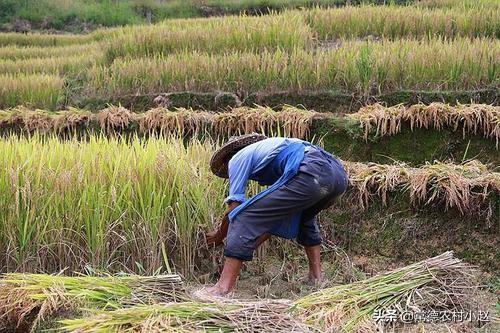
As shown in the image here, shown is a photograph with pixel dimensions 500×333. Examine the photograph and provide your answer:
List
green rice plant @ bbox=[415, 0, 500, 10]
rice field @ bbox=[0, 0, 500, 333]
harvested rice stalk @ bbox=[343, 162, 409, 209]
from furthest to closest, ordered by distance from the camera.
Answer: green rice plant @ bbox=[415, 0, 500, 10] → harvested rice stalk @ bbox=[343, 162, 409, 209] → rice field @ bbox=[0, 0, 500, 333]

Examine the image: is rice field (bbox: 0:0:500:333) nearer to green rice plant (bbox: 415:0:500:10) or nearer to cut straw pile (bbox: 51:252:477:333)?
cut straw pile (bbox: 51:252:477:333)

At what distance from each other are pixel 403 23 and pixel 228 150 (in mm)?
5079

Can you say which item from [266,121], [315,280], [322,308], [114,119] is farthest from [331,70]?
[322,308]

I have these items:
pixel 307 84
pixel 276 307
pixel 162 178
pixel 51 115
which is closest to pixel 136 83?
pixel 51 115

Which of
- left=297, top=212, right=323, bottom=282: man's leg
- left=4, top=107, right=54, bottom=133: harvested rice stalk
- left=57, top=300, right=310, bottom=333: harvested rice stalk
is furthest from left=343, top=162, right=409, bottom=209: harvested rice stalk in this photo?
left=4, top=107, right=54, bottom=133: harvested rice stalk

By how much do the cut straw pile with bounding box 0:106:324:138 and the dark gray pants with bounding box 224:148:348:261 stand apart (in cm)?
147

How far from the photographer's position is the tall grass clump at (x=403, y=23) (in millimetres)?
7293

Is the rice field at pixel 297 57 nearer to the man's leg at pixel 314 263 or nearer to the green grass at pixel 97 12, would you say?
the man's leg at pixel 314 263

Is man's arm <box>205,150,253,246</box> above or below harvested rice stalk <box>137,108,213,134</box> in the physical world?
above

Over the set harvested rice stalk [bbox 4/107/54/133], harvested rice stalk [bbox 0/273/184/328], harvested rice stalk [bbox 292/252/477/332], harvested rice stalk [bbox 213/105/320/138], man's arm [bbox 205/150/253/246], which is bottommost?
harvested rice stalk [bbox 4/107/54/133]

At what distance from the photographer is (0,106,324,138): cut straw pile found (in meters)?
5.09

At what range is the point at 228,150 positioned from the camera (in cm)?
322

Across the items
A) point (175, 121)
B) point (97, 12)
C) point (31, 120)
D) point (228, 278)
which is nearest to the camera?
point (228, 278)

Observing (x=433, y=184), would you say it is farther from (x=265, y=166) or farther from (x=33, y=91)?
(x=33, y=91)
